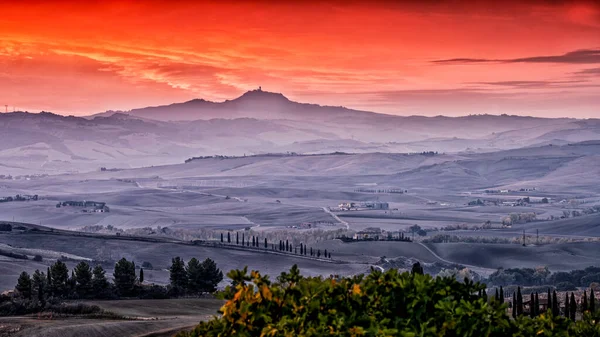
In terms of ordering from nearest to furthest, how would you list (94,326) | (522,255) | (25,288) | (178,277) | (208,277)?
(94,326) → (25,288) → (178,277) → (208,277) → (522,255)

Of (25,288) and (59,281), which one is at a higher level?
(59,281)

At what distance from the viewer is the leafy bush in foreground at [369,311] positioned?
51.2 feet

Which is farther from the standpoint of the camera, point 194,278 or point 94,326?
point 194,278

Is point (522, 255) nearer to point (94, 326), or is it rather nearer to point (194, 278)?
point (194, 278)

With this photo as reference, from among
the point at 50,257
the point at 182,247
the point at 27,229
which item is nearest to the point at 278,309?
the point at 50,257

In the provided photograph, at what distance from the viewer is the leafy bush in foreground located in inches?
615

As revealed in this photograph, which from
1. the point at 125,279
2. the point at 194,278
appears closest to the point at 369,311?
the point at 125,279

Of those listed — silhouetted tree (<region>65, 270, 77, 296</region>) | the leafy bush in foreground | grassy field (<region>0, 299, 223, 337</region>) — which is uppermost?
the leafy bush in foreground

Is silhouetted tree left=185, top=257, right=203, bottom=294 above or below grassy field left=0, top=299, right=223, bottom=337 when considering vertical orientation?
above

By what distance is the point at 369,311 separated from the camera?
1683cm

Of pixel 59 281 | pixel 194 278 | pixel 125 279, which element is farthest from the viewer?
pixel 194 278

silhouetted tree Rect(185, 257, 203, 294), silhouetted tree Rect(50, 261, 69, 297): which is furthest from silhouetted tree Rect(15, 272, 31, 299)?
silhouetted tree Rect(185, 257, 203, 294)

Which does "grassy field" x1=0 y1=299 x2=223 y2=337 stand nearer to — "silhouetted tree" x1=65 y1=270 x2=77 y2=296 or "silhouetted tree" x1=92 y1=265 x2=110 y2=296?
"silhouetted tree" x1=92 y1=265 x2=110 y2=296

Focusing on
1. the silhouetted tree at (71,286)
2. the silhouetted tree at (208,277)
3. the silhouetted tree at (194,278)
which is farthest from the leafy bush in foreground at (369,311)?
the silhouetted tree at (208,277)
